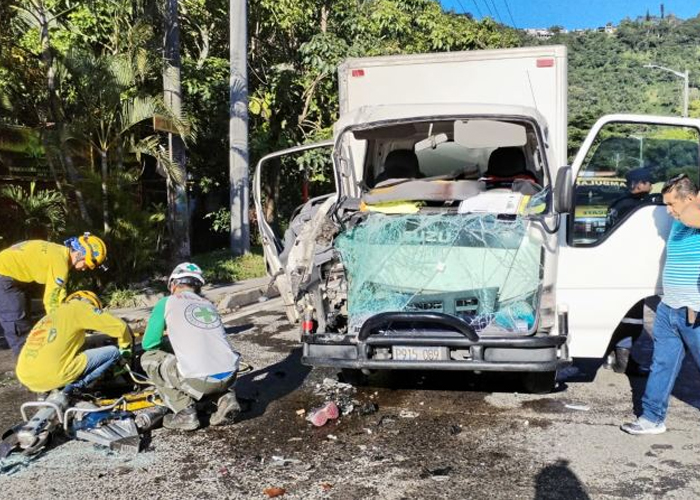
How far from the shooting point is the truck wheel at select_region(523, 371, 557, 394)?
562 centimetres

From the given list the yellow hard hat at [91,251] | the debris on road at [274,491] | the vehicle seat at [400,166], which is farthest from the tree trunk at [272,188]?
the debris on road at [274,491]

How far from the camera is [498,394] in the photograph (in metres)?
5.91

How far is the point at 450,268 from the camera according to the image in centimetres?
512

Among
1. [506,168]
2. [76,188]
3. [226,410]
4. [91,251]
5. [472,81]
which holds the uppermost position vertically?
[472,81]

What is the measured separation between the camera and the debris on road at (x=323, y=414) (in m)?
5.11

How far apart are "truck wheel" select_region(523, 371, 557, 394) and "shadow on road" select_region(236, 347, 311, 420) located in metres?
2.01

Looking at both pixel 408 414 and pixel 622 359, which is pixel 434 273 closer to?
pixel 408 414

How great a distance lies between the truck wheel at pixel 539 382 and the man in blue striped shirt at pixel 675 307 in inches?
32.4

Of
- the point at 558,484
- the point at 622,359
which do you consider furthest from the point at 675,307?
the point at 622,359

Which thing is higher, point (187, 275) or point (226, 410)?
point (187, 275)

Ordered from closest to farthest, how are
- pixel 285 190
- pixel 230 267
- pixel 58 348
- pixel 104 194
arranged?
pixel 58 348 → pixel 104 194 → pixel 230 267 → pixel 285 190

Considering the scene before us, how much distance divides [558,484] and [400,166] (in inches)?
141

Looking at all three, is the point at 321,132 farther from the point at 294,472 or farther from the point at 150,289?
the point at 294,472

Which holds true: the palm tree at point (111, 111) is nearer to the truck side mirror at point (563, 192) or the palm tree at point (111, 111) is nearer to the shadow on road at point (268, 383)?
the shadow on road at point (268, 383)
